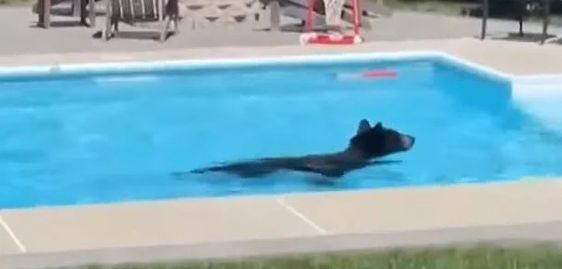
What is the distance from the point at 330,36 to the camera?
46.3 feet

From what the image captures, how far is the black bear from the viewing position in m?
9.24

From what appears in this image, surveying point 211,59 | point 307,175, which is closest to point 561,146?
point 307,175

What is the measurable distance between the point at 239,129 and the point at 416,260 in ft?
17.2

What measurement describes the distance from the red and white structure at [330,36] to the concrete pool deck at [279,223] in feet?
21.9

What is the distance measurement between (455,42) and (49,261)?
28.9 feet

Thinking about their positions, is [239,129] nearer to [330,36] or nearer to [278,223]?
[330,36]

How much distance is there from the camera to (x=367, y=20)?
16.1 meters

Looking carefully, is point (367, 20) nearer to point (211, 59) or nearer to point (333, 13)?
point (333, 13)

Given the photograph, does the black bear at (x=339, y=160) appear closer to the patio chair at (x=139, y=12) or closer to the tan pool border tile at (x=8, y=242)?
the tan pool border tile at (x=8, y=242)

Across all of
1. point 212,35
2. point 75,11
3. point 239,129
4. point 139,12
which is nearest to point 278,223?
point 239,129

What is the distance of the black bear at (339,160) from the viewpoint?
924 cm

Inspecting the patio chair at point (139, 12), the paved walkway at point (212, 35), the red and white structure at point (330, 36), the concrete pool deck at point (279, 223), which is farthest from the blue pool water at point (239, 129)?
the concrete pool deck at point (279, 223)

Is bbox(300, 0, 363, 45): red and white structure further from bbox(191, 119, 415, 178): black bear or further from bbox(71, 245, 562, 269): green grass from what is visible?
bbox(71, 245, 562, 269): green grass

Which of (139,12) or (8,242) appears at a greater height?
(8,242)
